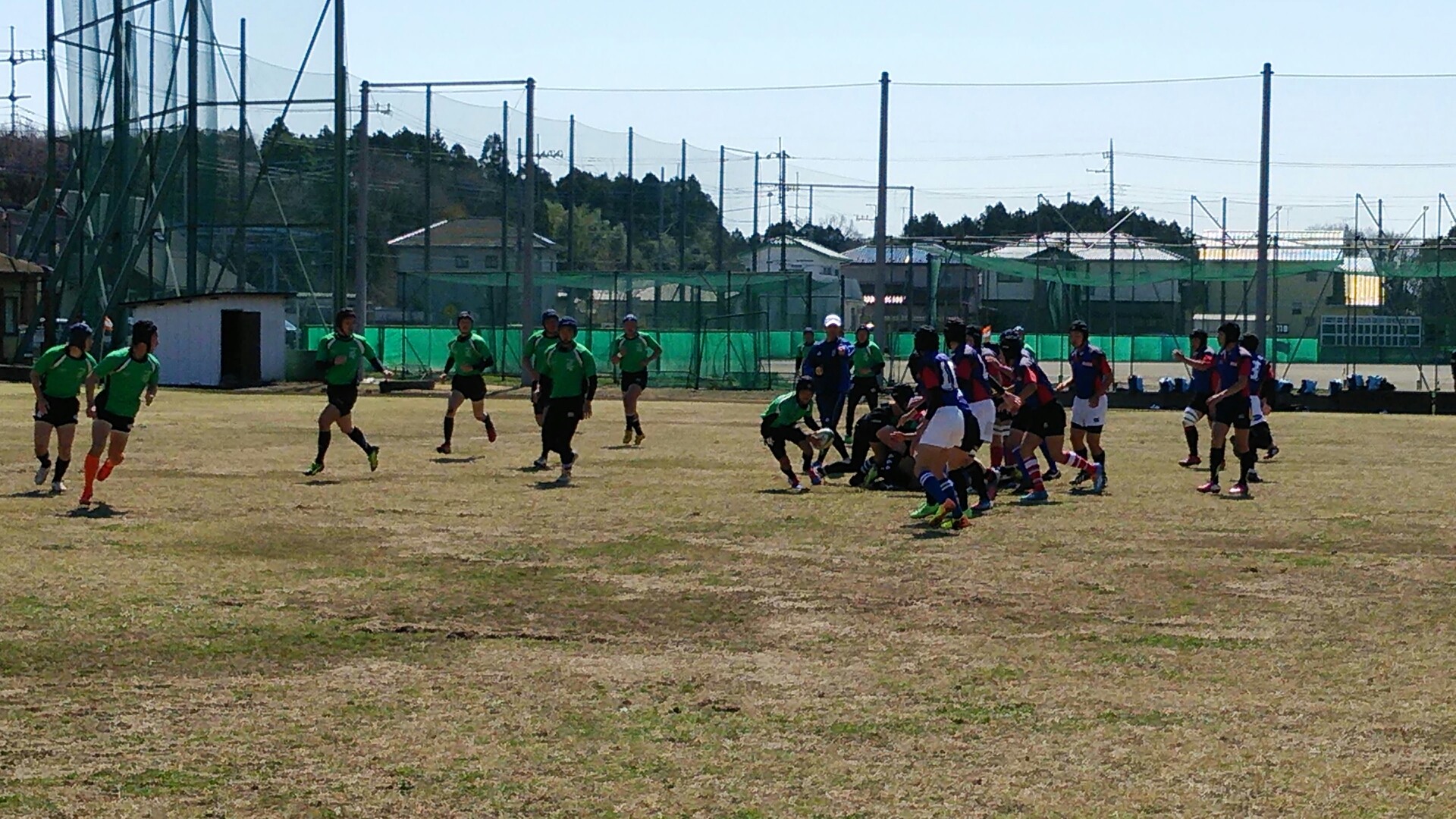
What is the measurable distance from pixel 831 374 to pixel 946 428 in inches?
301

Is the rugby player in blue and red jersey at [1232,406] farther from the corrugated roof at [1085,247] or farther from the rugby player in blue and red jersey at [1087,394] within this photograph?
the corrugated roof at [1085,247]

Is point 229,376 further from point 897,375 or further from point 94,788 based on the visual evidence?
point 94,788

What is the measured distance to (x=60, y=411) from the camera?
1638 centimetres

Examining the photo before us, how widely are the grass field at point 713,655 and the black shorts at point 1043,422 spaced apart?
1.00m

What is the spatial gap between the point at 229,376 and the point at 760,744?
3762cm

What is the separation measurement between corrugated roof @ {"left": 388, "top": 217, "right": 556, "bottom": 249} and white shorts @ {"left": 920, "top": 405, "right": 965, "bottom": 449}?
1662 inches

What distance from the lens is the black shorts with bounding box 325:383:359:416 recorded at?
19.4 metres

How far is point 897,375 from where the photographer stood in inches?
1714

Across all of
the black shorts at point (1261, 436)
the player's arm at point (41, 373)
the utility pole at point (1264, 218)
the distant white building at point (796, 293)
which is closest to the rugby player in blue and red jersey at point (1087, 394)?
the black shorts at point (1261, 436)

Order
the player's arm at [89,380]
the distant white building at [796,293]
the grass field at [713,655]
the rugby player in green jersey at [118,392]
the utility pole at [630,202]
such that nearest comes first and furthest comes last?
the grass field at [713,655] < the rugby player in green jersey at [118,392] < the player's arm at [89,380] < the distant white building at [796,293] < the utility pole at [630,202]

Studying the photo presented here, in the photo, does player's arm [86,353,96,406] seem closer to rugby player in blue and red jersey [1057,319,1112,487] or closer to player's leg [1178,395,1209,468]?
rugby player in blue and red jersey [1057,319,1112,487]

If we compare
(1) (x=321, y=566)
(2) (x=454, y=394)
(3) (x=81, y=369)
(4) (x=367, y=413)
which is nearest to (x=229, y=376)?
(4) (x=367, y=413)

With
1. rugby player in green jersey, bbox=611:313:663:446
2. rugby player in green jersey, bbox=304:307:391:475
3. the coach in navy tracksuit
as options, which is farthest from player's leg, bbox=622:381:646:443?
rugby player in green jersey, bbox=304:307:391:475

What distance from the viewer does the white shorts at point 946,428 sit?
14273mm
